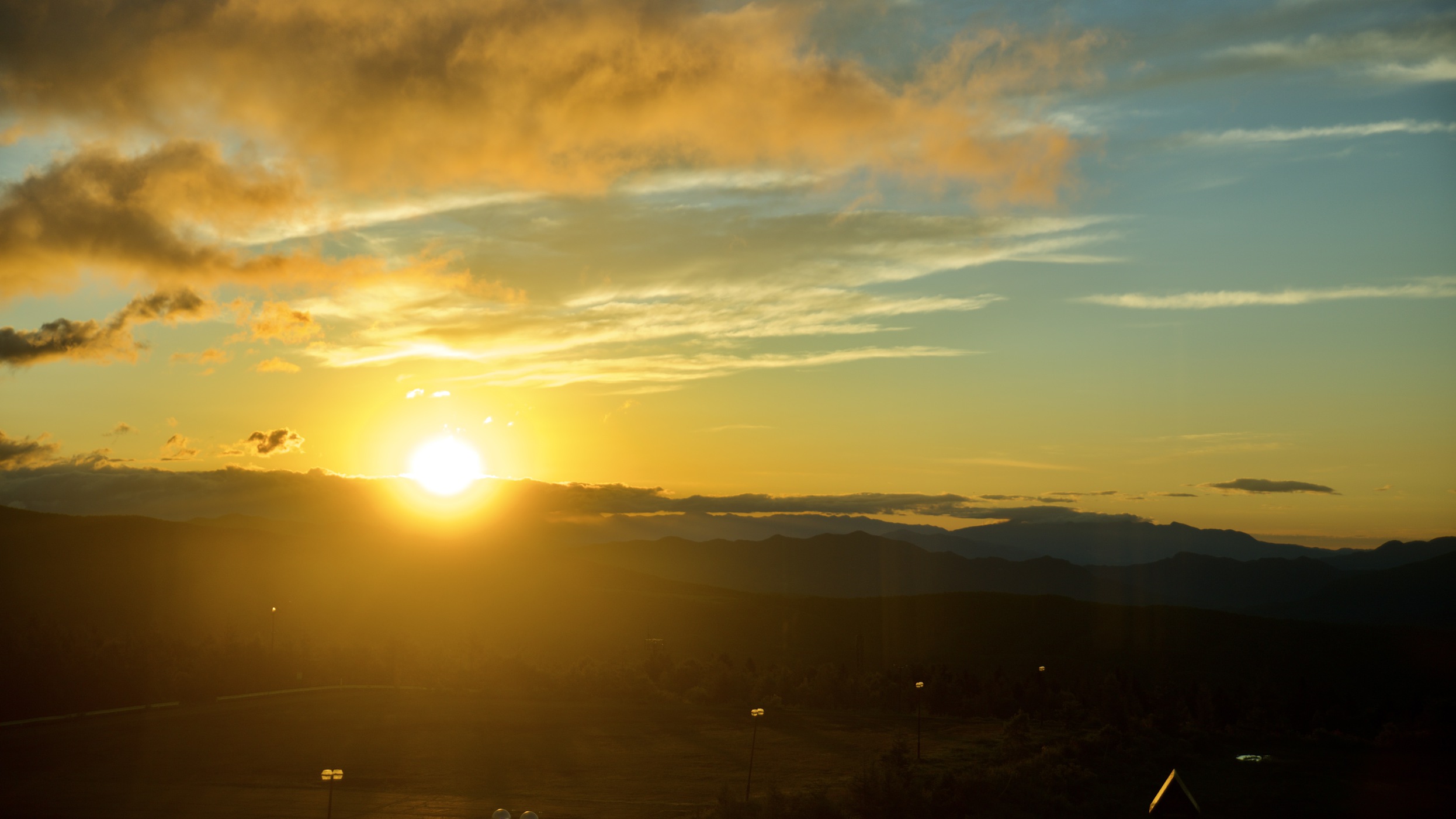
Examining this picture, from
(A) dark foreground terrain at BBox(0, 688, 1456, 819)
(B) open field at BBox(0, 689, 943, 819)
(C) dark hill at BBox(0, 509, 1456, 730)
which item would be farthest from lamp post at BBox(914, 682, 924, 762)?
(C) dark hill at BBox(0, 509, 1456, 730)

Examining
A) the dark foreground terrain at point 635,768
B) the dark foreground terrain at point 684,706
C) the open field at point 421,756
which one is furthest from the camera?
the dark foreground terrain at point 684,706

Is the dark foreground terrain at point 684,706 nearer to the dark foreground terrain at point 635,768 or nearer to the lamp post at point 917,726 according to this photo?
the dark foreground terrain at point 635,768

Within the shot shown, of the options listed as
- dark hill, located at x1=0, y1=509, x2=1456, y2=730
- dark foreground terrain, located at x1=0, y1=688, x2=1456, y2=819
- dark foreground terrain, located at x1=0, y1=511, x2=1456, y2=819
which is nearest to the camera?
dark foreground terrain, located at x1=0, y1=688, x2=1456, y2=819

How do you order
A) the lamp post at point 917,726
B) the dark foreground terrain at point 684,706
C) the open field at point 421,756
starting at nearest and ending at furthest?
the open field at point 421,756
the dark foreground terrain at point 684,706
the lamp post at point 917,726

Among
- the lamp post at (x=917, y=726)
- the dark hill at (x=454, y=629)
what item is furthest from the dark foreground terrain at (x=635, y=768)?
the dark hill at (x=454, y=629)

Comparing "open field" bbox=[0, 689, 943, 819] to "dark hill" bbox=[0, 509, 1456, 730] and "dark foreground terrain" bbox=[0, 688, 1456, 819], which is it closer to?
"dark foreground terrain" bbox=[0, 688, 1456, 819]

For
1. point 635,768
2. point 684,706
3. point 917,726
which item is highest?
point 635,768

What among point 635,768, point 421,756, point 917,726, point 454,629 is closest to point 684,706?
point 917,726

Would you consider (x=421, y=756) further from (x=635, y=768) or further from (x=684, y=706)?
(x=684, y=706)

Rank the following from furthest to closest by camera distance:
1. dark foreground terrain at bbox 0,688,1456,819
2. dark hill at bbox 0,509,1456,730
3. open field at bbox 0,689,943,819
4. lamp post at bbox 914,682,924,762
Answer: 1. dark hill at bbox 0,509,1456,730
2. lamp post at bbox 914,682,924,762
3. open field at bbox 0,689,943,819
4. dark foreground terrain at bbox 0,688,1456,819

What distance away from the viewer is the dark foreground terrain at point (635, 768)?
33.4 m

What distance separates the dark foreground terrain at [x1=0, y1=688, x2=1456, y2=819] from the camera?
1316 inches

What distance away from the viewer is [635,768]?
42.4 m

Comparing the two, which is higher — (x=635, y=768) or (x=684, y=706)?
(x=635, y=768)
